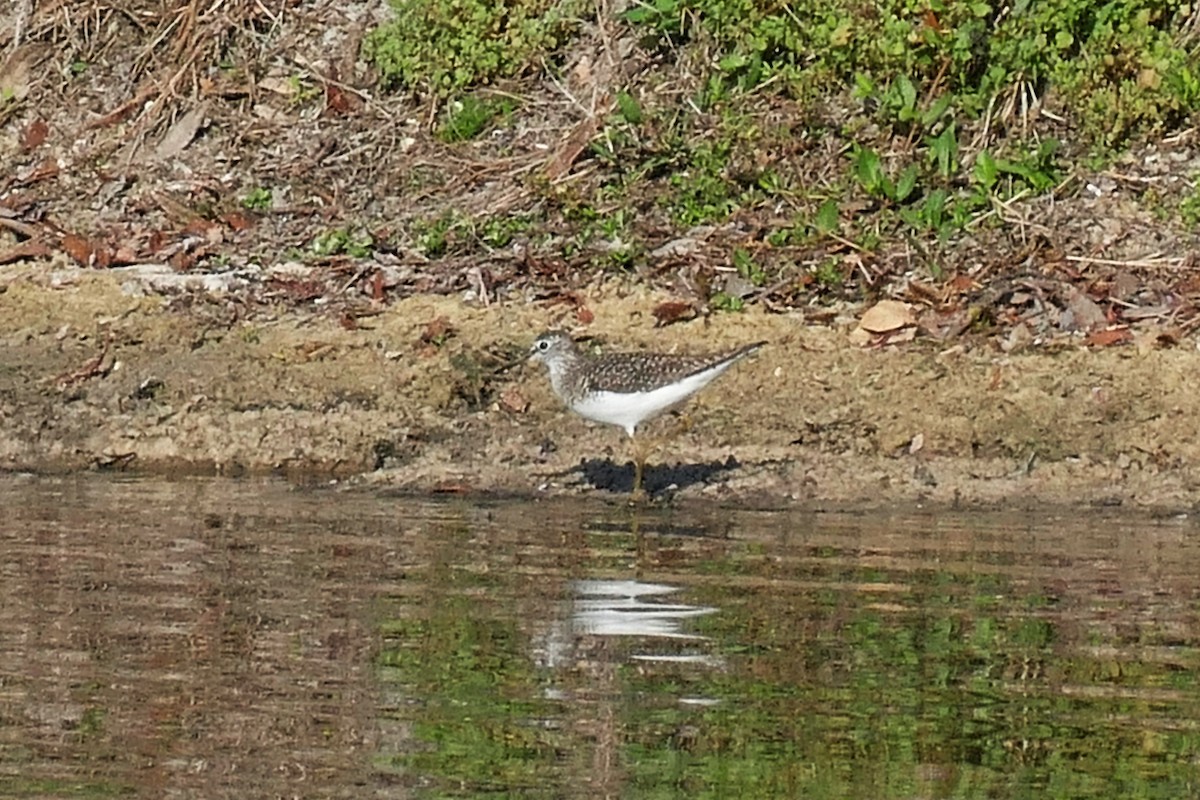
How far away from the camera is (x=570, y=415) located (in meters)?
11.8

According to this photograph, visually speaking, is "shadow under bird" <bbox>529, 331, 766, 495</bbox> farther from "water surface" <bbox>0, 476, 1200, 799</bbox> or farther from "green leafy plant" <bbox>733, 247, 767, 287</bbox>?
"green leafy plant" <bbox>733, 247, 767, 287</bbox>

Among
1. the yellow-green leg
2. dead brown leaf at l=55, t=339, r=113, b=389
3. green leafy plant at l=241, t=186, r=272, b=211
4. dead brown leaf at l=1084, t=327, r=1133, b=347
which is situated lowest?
the yellow-green leg

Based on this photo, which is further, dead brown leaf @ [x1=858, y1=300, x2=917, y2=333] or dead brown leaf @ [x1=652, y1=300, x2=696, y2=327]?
dead brown leaf @ [x1=652, y1=300, x2=696, y2=327]

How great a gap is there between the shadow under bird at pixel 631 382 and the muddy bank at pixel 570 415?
0.28 m

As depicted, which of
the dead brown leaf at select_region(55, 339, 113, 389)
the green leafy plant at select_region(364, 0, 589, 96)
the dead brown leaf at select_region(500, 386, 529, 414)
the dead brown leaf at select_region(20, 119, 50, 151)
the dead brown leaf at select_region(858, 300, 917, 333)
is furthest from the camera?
the dead brown leaf at select_region(20, 119, 50, 151)

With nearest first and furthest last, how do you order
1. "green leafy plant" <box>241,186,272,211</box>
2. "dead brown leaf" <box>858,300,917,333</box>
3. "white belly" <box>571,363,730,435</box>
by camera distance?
1. "white belly" <box>571,363,730,435</box>
2. "dead brown leaf" <box>858,300,917,333</box>
3. "green leafy plant" <box>241,186,272,211</box>

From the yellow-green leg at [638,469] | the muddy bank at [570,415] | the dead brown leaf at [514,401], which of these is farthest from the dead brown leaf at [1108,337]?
the dead brown leaf at [514,401]

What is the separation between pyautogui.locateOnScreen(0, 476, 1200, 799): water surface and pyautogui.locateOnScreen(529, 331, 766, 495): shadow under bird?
0.58 metres

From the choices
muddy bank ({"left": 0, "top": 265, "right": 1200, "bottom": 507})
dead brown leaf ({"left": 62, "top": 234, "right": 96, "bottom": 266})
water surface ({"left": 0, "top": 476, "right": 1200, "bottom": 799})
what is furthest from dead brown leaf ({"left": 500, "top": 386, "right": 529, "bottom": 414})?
dead brown leaf ({"left": 62, "top": 234, "right": 96, "bottom": 266})

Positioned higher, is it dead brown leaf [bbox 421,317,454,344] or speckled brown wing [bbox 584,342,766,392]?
dead brown leaf [bbox 421,317,454,344]

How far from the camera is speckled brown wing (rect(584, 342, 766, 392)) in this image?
10.9 metres

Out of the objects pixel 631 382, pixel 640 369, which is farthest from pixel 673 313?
pixel 631 382

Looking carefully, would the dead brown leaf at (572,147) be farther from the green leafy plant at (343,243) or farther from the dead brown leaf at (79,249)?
the dead brown leaf at (79,249)

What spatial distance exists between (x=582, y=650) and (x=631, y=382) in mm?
3627
